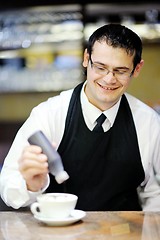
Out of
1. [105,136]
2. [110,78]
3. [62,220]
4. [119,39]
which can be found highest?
[119,39]

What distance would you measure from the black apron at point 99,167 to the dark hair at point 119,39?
12.8 inches

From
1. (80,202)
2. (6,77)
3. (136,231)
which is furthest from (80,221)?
(6,77)

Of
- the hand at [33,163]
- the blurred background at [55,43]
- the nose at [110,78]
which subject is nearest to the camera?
the hand at [33,163]

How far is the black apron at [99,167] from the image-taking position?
81.4 inches

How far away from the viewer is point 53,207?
5.43 ft

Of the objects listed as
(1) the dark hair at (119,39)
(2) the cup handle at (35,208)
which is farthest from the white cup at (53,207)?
(1) the dark hair at (119,39)

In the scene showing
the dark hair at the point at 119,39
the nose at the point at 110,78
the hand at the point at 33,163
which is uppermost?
the dark hair at the point at 119,39

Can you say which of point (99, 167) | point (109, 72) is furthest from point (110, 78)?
point (99, 167)

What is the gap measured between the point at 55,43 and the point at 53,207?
327 cm

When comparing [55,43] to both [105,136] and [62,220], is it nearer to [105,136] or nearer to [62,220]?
[105,136]

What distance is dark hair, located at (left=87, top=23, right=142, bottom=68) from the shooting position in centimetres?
195

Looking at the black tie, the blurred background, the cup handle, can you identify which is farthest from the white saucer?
the blurred background

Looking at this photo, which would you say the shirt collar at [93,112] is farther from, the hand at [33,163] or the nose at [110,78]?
the hand at [33,163]

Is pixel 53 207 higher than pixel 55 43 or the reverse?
the reverse
